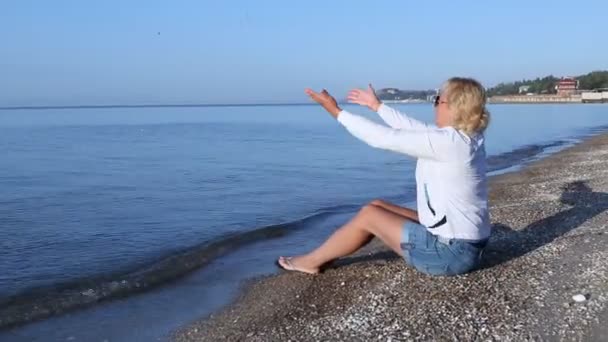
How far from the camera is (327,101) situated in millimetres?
5418

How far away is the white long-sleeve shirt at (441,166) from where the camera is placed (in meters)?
5.23

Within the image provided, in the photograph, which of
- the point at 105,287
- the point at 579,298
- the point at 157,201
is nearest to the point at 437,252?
the point at 579,298

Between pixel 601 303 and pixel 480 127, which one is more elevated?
pixel 480 127

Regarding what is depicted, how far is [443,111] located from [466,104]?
0.20 m

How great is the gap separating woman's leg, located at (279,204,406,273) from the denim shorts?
10 cm

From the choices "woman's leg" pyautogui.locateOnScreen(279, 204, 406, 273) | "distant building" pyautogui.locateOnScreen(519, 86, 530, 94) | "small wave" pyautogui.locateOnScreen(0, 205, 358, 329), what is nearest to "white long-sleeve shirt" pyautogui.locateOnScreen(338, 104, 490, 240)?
"woman's leg" pyautogui.locateOnScreen(279, 204, 406, 273)


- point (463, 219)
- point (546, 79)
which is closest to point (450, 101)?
point (463, 219)

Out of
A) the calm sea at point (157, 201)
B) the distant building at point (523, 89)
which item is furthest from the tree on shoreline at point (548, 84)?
the calm sea at point (157, 201)

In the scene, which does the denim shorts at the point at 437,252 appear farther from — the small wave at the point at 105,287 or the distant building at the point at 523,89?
Result: the distant building at the point at 523,89

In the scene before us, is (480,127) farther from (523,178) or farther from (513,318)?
(523,178)

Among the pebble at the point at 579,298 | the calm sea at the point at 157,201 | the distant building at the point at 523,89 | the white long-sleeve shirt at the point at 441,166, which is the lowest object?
the distant building at the point at 523,89

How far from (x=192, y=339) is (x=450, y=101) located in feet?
9.41

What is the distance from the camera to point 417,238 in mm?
5977

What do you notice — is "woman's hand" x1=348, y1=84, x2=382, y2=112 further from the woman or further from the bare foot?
the bare foot
